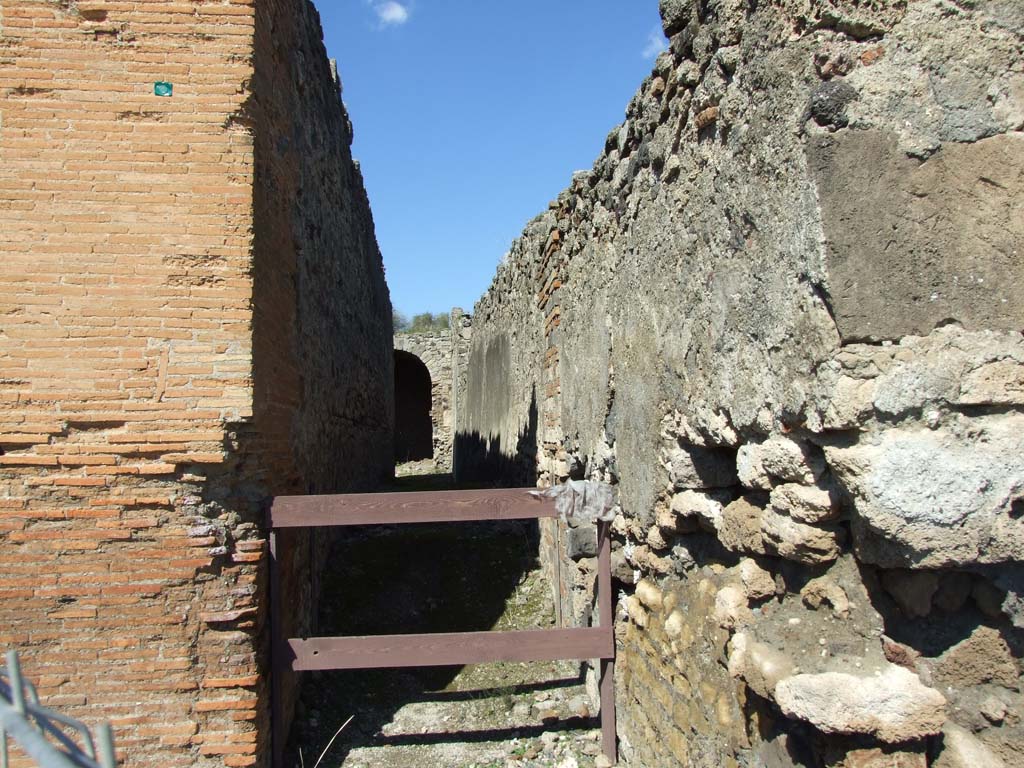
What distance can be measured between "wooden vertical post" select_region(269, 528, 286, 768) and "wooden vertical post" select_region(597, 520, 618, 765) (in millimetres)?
1616

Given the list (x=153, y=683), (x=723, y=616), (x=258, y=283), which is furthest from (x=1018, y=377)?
(x=153, y=683)

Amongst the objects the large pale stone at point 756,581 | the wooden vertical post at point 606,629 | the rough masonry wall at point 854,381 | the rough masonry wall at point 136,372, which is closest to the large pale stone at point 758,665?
the rough masonry wall at point 854,381

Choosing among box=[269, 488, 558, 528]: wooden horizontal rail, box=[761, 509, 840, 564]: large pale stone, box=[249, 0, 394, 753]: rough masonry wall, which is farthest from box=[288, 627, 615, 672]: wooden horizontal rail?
box=[761, 509, 840, 564]: large pale stone

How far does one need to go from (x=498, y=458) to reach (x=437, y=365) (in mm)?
11666

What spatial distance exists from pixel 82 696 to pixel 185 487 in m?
1.02

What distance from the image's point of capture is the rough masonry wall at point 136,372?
3.32 meters

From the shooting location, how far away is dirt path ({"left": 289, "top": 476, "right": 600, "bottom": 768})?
3926 millimetres

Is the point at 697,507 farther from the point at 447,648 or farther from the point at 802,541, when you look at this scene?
the point at 447,648

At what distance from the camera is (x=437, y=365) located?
2119 centimetres

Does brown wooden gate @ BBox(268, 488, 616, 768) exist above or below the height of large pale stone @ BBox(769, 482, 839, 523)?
below

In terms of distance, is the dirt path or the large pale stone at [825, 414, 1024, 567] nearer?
the large pale stone at [825, 414, 1024, 567]

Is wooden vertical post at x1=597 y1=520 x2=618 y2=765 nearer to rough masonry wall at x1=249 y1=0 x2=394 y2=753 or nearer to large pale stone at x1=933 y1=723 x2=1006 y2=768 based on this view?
rough masonry wall at x1=249 y1=0 x2=394 y2=753

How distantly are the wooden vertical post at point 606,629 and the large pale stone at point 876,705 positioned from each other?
2057 mm

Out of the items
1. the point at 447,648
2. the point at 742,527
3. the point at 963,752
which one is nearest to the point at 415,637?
the point at 447,648
